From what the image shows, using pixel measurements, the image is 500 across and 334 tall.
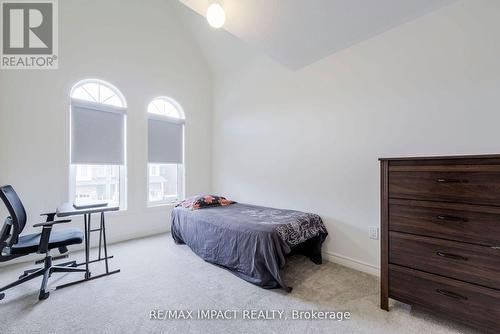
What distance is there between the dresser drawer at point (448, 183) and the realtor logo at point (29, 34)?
4.06 meters

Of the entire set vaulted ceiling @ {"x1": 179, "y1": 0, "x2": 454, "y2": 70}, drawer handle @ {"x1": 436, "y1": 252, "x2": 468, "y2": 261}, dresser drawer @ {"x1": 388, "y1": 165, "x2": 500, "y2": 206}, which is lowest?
drawer handle @ {"x1": 436, "y1": 252, "x2": 468, "y2": 261}

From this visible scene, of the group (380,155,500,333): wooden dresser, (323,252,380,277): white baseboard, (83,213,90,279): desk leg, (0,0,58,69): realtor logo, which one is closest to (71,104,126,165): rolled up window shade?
(0,0,58,69): realtor logo

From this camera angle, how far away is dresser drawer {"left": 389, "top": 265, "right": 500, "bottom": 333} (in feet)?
4.43

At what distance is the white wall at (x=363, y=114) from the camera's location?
185 centimetres

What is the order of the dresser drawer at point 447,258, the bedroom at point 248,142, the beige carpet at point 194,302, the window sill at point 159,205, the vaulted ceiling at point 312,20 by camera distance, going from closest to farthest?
the dresser drawer at point 447,258
the beige carpet at point 194,302
the bedroom at point 248,142
the vaulted ceiling at point 312,20
the window sill at point 159,205

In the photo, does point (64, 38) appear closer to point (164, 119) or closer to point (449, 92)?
point (164, 119)

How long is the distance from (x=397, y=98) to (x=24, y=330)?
3595mm

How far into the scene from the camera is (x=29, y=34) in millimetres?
2801

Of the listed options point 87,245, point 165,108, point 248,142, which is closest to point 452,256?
point 248,142

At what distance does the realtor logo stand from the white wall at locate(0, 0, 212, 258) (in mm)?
93

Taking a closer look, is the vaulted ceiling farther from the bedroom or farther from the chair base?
the chair base

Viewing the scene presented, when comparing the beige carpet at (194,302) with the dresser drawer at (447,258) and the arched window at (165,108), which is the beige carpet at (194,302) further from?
the arched window at (165,108)

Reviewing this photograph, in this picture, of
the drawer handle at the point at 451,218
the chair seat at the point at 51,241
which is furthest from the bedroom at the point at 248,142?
the chair seat at the point at 51,241

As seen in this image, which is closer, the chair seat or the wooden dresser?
the wooden dresser
